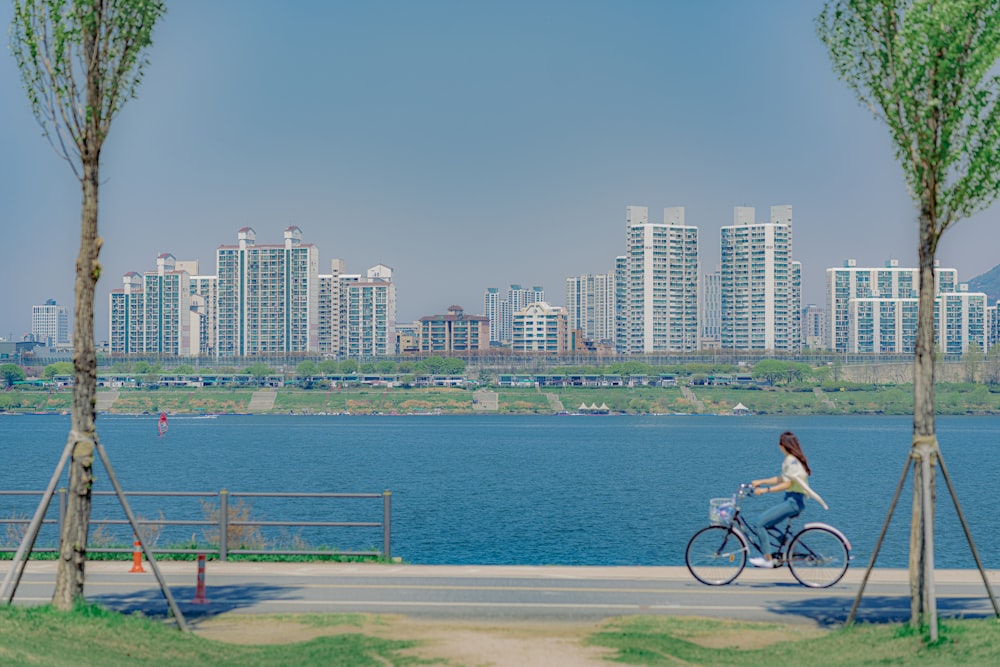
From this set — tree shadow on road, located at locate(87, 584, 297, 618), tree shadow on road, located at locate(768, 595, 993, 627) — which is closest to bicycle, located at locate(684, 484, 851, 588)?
tree shadow on road, located at locate(768, 595, 993, 627)

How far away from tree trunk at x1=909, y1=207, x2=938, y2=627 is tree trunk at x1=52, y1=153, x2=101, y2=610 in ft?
→ 30.5

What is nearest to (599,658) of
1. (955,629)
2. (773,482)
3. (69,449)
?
(955,629)

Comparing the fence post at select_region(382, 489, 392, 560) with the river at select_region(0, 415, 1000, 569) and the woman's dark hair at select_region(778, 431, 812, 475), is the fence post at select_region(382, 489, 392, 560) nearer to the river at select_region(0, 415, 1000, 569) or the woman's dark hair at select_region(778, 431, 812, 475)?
the woman's dark hair at select_region(778, 431, 812, 475)

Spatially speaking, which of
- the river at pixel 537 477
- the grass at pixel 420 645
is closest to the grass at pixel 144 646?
the grass at pixel 420 645

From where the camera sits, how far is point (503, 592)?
16.1m

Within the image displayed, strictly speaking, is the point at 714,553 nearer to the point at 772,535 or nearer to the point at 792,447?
the point at 772,535

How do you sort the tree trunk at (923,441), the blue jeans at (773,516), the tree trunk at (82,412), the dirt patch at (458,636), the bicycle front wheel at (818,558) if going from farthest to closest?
the bicycle front wheel at (818,558) → the blue jeans at (773,516) → the tree trunk at (82,412) → the tree trunk at (923,441) → the dirt patch at (458,636)

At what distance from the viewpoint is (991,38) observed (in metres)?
13.1

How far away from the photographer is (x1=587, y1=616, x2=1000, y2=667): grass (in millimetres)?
11516

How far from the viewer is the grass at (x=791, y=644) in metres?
11.5

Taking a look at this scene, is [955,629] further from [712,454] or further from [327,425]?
[327,425]

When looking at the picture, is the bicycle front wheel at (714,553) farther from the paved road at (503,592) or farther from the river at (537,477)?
the river at (537,477)

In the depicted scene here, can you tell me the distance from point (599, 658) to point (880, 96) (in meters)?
7.55

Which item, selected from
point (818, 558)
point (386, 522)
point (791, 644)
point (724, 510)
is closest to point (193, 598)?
point (386, 522)
